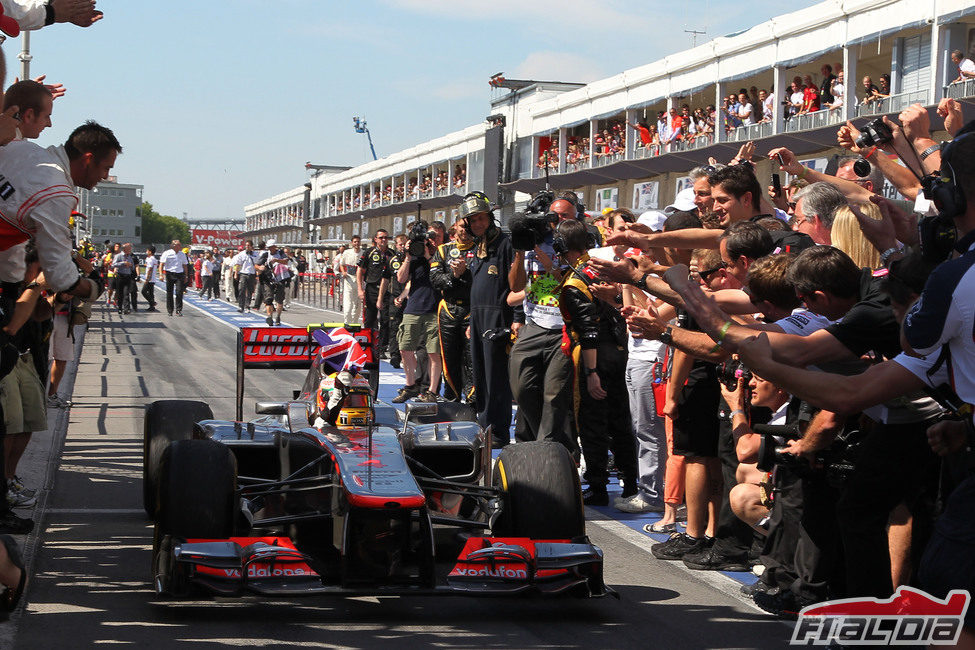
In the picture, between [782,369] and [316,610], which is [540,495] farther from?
[782,369]

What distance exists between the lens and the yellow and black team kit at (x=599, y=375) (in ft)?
26.7

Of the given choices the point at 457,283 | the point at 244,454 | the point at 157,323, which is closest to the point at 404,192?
the point at 157,323

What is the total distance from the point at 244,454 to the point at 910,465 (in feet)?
11.8

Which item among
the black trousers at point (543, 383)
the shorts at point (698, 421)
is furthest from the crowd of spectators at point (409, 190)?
the shorts at point (698, 421)

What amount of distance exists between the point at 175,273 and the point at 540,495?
2617 centimetres

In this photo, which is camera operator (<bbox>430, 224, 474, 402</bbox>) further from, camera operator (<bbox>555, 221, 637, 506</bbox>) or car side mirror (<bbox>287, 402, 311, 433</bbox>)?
car side mirror (<bbox>287, 402, 311, 433</bbox>)

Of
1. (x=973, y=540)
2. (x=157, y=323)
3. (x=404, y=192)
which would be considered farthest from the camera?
(x=404, y=192)

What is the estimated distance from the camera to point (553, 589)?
5.43m

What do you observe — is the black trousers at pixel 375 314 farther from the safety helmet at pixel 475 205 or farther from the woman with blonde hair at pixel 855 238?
the woman with blonde hair at pixel 855 238

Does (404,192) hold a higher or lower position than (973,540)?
higher

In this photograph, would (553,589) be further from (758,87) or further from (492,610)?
(758,87)

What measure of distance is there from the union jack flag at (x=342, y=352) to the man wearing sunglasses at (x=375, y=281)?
33.3 feet

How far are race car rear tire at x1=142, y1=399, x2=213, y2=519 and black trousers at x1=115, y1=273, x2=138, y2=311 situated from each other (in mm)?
24103

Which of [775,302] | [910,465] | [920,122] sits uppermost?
[920,122]
